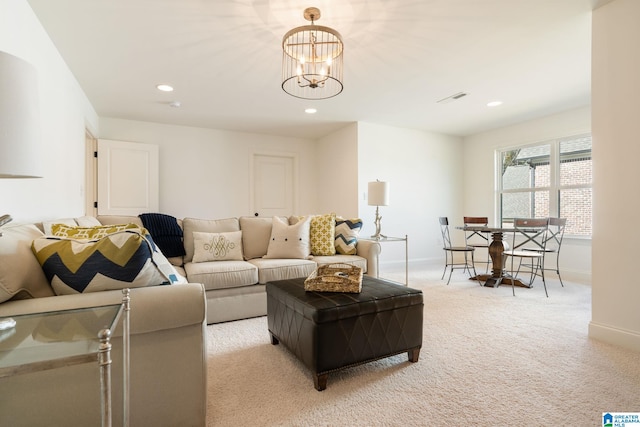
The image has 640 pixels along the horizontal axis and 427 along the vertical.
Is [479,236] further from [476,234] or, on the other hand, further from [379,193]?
[379,193]

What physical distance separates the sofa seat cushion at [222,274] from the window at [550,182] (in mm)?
4555

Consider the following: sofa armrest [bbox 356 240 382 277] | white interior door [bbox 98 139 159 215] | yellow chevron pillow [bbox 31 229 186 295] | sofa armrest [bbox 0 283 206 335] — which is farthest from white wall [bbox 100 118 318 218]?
sofa armrest [bbox 0 283 206 335]

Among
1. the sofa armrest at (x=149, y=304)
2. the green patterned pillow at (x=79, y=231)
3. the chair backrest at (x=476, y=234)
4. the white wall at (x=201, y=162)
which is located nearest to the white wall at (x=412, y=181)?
the chair backrest at (x=476, y=234)

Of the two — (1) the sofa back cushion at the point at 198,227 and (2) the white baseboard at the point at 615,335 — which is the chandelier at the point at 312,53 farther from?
(2) the white baseboard at the point at 615,335

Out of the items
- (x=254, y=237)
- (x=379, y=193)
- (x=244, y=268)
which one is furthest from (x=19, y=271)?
(x=379, y=193)

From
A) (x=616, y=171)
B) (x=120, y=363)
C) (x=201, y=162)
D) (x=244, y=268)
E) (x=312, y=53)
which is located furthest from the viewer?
(x=201, y=162)

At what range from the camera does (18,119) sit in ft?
2.81

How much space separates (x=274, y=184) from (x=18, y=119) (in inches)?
196

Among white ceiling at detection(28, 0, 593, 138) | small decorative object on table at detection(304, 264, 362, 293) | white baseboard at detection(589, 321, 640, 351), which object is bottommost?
white baseboard at detection(589, 321, 640, 351)

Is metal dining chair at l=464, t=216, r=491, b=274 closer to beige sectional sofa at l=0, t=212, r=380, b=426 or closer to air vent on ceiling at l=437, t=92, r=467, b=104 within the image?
air vent on ceiling at l=437, t=92, r=467, b=104

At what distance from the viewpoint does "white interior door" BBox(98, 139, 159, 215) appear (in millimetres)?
4301

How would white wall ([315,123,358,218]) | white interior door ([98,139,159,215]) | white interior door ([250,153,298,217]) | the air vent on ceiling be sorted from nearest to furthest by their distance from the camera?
the air vent on ceiling < white interior door ([98,139,159,215]) < white wall ([315,123,358,218]) < white interior door ([250,153,298,217])

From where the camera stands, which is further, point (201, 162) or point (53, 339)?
point (201, 162)

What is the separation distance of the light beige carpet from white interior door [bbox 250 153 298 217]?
3270 mm
